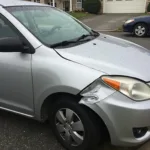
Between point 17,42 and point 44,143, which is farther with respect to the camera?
point 44,143

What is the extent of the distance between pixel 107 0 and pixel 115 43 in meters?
22.2

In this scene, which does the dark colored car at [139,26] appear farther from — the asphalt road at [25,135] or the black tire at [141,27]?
the asphalt road at [25,135]

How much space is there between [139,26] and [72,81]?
9.16 metres

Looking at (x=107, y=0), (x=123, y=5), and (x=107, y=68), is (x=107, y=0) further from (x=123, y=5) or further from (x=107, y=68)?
(x=107, y=68)

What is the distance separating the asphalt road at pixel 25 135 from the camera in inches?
119

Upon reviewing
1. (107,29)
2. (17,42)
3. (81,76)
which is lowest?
(107,29)

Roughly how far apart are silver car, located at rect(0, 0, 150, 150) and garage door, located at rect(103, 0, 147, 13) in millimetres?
21629

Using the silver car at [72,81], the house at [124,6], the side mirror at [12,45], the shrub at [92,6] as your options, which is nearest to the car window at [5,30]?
the silver car at [72,81]

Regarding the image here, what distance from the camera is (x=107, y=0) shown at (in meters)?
24.5

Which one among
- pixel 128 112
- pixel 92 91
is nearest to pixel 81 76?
pixel 92 91

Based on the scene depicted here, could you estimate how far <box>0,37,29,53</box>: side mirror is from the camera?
2.83 metres

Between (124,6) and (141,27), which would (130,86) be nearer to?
(141,27)

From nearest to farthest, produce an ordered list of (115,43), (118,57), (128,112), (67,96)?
(128,112), (67,96), (118,57), (115,43)

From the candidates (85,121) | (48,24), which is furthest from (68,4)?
(85,121)
